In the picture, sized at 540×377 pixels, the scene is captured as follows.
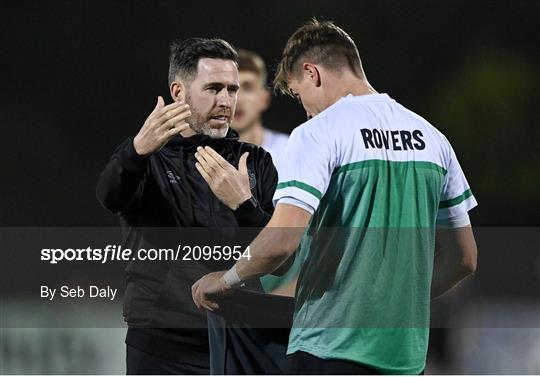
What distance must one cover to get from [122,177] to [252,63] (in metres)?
1.81

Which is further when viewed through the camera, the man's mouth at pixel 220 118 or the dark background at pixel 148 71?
the dark background at pixel 148 71

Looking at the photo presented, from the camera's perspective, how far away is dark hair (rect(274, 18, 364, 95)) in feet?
8.93

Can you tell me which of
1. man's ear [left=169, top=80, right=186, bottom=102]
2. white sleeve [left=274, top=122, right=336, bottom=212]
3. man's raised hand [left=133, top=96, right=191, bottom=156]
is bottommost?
→ white sleeve [left=274, top=122, right=336, bottom=212]

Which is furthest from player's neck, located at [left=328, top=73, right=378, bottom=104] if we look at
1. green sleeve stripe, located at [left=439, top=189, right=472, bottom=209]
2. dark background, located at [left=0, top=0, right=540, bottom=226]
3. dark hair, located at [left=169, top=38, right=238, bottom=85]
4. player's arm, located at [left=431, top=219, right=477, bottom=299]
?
dark background, located at [left=0, top=0, right=540, bottom=226]

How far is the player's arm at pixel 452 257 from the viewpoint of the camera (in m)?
2.79

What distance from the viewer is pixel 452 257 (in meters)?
2.81

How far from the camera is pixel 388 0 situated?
5.03 m

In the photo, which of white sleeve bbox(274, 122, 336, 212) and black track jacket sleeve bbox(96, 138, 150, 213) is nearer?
white sleeve bbox(274, 122, 336, 212)

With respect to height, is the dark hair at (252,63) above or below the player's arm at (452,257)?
above

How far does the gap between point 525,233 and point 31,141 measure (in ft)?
10.2

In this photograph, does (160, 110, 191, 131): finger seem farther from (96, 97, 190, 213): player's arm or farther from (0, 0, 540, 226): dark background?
(0, 0, 540, 226): dark background

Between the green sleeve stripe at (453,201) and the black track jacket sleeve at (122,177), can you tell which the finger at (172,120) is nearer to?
the black track jacket sleeve at (122,177)

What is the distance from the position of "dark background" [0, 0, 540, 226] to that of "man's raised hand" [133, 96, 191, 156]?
4.85ft

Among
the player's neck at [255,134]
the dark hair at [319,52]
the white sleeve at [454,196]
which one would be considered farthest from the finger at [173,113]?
the player's neck at [255,134]
